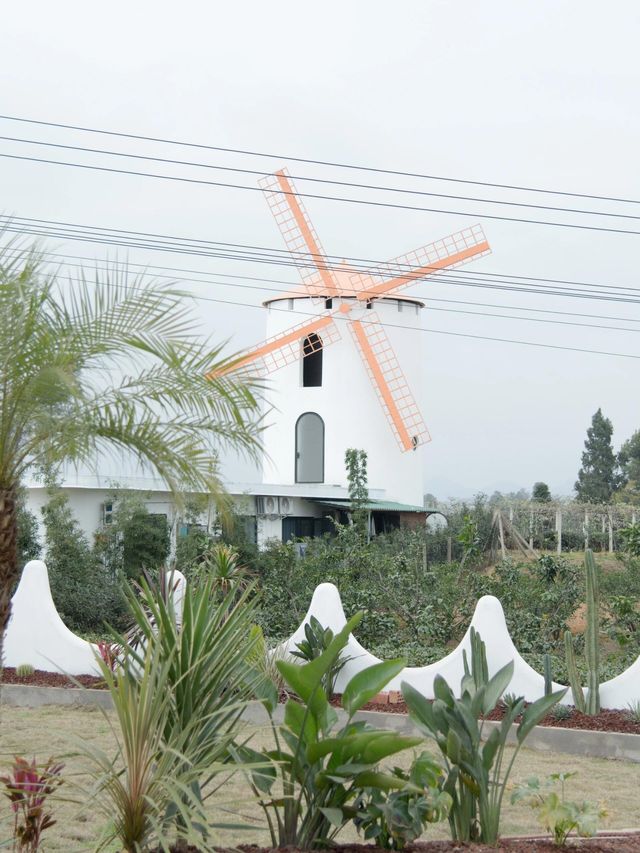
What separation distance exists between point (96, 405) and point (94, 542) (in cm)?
1419

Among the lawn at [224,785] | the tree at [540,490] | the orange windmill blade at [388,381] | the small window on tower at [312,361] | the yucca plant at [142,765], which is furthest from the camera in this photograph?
the tree at [540,490]

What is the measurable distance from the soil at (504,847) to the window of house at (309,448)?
22.4m

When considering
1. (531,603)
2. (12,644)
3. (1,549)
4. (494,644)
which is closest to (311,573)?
(531,603)

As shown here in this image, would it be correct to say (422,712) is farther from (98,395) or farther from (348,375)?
(348,375)

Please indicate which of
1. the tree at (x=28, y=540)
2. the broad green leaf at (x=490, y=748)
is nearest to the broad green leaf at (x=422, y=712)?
the broad green leaf at (x=490, y=748)

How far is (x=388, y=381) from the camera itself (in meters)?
28.7

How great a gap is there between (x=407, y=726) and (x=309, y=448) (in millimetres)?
18073

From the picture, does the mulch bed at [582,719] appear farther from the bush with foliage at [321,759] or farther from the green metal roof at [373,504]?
the green metal roof at [373,504]

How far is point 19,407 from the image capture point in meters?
7.50

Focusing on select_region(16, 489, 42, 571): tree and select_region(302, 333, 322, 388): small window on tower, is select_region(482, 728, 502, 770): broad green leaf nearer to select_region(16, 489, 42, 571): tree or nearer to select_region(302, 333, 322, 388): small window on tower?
select_region(16, 489, 42, 571): tree

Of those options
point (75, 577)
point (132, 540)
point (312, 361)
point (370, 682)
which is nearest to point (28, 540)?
point (75, 577)

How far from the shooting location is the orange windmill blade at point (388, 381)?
28.6 meters

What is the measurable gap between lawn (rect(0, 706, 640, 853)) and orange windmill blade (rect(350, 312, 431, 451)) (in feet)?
56.3

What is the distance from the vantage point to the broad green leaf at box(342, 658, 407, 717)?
6062 mm
